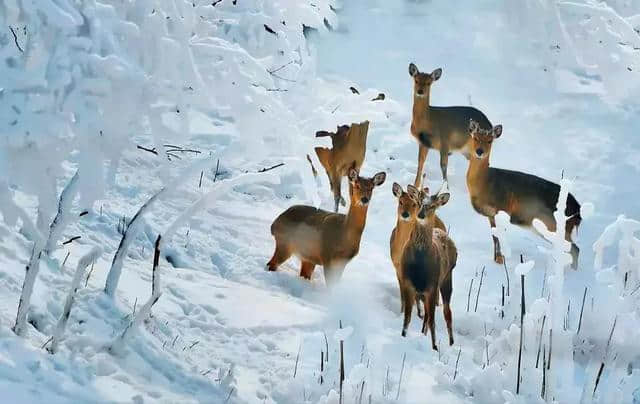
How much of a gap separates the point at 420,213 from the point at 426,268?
0.40m

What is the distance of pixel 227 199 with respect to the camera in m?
9.25

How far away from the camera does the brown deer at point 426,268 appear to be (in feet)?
20.1

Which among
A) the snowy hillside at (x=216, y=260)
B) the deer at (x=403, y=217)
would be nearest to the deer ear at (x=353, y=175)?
the deer at (x=403, y=217)

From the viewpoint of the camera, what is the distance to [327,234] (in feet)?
23.2

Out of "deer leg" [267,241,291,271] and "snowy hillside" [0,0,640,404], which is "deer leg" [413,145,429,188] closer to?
"snowy hillside" [0,0,640,404]

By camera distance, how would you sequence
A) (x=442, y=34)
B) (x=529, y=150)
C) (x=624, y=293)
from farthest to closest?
(x=442, y=34), (x=529, y=150), (x=624, y=293)

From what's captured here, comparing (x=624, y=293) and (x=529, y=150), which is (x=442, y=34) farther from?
(x=624, y=293)

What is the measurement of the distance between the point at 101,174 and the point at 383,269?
170 inches

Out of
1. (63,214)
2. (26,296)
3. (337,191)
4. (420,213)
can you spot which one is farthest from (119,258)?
(337,191)

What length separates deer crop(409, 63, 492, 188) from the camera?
33.5 ft

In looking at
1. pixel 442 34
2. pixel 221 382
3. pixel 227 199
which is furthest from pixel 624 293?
pixel 442 34

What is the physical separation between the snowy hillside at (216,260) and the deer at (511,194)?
354 millimetres

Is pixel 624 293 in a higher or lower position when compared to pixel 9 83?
lower

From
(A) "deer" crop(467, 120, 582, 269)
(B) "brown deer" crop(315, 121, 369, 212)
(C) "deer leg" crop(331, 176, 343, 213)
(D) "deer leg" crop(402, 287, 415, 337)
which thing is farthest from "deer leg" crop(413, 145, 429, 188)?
(D) "deer leg" crop(402, 287, 415, 337)
